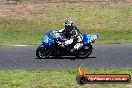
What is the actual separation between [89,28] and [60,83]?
1896 cm

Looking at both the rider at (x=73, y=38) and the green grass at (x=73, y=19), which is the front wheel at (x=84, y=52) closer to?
the rider at (x=73, y=38)

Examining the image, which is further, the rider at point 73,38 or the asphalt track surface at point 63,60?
the rider at point 73,38

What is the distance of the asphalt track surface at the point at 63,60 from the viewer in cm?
1716

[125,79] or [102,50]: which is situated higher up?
[125,79]

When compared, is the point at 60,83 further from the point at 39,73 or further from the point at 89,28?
the point at 89,28

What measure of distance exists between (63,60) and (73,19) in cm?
1516

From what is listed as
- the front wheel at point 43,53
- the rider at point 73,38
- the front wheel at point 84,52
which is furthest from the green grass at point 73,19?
the front wheel at point 43,53

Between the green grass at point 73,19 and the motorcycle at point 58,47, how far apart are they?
18.0ft

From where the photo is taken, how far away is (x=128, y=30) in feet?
99.8

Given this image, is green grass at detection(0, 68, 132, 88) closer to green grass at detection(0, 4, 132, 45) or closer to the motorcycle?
the motorcycle

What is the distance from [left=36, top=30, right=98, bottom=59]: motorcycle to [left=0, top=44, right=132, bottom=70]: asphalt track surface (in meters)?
0.30

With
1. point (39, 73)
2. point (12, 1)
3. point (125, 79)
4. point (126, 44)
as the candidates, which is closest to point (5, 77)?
point (39, 73)

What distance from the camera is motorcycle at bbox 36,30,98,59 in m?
19.7

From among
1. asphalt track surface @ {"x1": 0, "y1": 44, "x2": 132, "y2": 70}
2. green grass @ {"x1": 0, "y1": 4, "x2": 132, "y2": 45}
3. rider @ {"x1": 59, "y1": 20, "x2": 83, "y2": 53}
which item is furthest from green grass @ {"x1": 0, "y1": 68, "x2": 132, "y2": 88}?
green grass @ {"x1": 0, "y1": 4, "x2": 132, "y2": 45}
